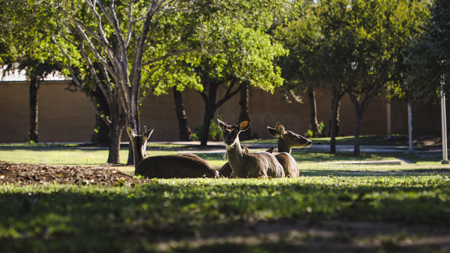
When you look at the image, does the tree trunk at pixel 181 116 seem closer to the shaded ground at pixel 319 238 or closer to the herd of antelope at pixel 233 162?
the herd of antelope at pixel 233 162

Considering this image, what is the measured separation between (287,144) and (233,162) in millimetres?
2672

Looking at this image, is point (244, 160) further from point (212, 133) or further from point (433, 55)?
point (212, 133)

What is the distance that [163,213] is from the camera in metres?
4.64

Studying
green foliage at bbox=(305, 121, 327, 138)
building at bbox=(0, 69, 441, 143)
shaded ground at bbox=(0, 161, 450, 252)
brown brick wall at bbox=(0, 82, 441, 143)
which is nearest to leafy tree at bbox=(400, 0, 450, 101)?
shaded ground at bbox=(0, 161, 450, 252)

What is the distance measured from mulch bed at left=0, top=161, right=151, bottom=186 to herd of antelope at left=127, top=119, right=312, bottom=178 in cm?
111

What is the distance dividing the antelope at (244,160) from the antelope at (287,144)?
80 cm

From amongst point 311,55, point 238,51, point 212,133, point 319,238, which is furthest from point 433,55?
point 212,133

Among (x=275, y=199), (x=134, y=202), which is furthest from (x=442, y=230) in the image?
(x=134, y=202)

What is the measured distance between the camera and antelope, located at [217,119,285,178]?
9.04 m

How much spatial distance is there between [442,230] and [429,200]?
145cm

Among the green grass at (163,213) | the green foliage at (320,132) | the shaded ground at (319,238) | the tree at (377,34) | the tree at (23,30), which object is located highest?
the tree at (377,34)

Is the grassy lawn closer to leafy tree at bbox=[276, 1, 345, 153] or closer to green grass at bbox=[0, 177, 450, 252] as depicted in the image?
green grass at bbox=[0, 177, 450, 252]

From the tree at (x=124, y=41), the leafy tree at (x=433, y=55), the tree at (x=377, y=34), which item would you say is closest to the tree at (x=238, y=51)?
the tree at (x=124, y=41)

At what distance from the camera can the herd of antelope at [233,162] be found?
9.24 metres
